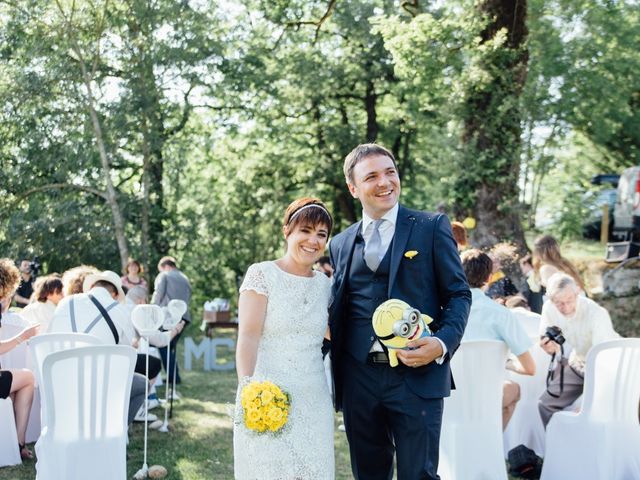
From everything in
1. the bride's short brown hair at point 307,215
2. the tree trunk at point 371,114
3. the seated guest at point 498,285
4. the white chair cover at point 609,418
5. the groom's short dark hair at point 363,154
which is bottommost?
the white chair cover at point 609,418

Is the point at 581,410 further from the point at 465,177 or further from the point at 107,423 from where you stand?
the point at 465,177

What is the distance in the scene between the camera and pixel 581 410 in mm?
4945

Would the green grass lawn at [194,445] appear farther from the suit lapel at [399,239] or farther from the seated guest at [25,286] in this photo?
the seated guest at [25,286]

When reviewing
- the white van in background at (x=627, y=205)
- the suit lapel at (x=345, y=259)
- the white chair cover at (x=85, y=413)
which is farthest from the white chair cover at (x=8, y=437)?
the white van in background at (x=627, y=205)

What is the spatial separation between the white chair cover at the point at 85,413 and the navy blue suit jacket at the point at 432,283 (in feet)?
7.33

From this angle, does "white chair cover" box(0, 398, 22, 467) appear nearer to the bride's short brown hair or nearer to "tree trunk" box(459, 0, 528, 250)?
the bride's short brown hair

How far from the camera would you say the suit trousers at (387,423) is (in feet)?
9.75

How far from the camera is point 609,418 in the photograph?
4.84 meters

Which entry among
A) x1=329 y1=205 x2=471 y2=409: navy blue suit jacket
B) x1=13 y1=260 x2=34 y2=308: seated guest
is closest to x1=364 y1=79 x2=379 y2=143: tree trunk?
x1=13 y1=260 x2=34 y2=308: seated guest

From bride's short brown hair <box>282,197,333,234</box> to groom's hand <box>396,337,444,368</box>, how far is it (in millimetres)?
716

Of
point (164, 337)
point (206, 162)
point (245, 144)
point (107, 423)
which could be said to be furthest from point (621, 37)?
point (107, 423)

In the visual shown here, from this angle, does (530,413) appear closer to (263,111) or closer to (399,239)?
(399,239)

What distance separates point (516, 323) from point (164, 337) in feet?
12.8

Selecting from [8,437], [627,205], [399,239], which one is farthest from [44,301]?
[627,205]
